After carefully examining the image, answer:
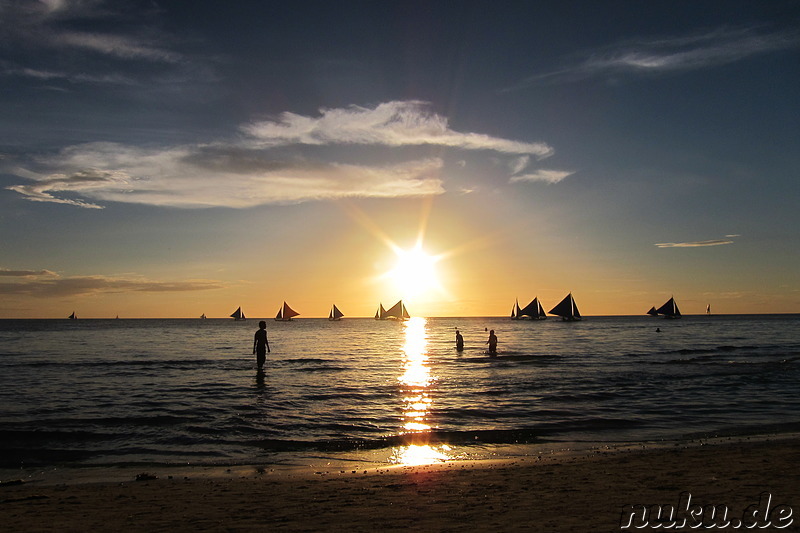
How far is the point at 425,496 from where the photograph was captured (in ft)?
28.7

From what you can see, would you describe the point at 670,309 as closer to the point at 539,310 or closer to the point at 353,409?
the point at 539,310

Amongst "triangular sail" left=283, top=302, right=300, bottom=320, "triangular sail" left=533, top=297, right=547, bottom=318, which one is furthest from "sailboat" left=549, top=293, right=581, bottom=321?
"triangular sail" left=283, top=302, right=300, bottom=320

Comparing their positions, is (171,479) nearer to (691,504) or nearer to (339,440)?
(339,440)

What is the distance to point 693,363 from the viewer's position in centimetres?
3775

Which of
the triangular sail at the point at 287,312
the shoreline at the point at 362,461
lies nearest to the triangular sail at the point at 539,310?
the triangular sail at the point at 287,312

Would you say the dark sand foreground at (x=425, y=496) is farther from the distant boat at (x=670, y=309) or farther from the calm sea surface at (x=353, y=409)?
the distant boat at (x=670, y=309)

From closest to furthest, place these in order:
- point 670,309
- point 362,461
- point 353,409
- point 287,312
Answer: point 362,461 < point 353,409 < point 670,309 < point 287,312

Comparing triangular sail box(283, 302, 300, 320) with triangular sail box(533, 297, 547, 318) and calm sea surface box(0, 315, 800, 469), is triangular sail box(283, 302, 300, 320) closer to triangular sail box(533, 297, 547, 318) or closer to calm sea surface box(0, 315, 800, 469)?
triangular sail box(533, 297, 547, 318)

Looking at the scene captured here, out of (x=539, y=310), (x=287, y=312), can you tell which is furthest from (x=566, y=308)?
(x=287, y=312)

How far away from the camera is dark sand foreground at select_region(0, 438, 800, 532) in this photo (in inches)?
290

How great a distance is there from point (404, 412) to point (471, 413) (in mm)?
2423

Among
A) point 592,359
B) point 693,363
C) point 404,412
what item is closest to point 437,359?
point 592,359

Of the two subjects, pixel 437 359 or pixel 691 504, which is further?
pixel 437 359

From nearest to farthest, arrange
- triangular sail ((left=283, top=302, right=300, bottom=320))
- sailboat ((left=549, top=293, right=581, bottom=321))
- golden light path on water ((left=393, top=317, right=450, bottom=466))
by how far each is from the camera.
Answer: golden light path on water ((left=393, top=317, right=450, bottom=466)) → sailboat ((left=549, top=293, right=581, bottom=321)) → triangular sail ((left=283, top=302, right=300, bottom=320))
